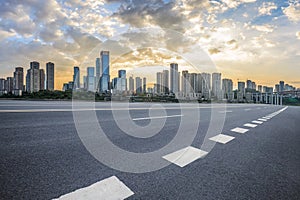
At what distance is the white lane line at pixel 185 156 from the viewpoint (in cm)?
237

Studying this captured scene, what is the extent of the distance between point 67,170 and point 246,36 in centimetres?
1781

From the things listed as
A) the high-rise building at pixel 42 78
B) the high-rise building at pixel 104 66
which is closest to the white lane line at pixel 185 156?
the high-rise building at pixel 104 66

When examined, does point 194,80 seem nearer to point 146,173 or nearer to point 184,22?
point 184,22

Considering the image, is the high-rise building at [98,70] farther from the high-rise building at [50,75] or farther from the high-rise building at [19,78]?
the high-rise building at [19,78]

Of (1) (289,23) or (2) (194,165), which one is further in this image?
(1) (289,23)

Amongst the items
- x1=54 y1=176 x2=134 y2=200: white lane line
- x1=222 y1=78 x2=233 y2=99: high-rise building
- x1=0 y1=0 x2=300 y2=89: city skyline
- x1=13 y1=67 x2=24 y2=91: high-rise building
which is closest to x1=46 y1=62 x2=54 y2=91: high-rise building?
x1=13 y1=67 x2=24 y2=91: high-rise building

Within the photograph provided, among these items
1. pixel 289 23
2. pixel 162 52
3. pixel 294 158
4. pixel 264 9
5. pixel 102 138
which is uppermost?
pixel 264 9

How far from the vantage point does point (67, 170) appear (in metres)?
1.87

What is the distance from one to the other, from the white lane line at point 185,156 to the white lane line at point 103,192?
0.88 m

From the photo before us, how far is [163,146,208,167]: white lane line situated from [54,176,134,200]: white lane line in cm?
88

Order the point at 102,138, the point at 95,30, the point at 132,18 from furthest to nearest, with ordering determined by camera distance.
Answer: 1. the point at 132,18
2. the point at 95,30
3. the point at 102,138

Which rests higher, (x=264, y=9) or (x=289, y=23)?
(x=264, y=9)

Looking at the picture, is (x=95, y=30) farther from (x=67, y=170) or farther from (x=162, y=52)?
(x=67, y=170)

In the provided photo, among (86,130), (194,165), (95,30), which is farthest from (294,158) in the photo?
(95,30)
